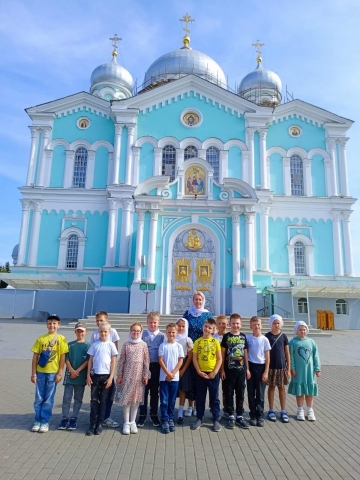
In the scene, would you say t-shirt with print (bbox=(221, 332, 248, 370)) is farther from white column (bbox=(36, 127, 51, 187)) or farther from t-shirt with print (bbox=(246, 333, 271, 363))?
white column (bbox=(36, 127, 51, 187))

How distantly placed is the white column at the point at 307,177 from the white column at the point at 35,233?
660 inches

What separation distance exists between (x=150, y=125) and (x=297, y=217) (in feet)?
35.9

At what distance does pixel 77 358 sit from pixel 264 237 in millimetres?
18246

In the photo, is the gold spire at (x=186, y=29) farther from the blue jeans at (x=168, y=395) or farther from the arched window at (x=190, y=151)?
the blue jeans at (x=168, y=395)

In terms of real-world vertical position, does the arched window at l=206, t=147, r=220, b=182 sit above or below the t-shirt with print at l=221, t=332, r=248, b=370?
above

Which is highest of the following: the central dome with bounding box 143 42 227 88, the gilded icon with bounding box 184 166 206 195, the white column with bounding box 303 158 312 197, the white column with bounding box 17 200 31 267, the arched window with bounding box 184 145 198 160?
the central dome with bounding box 143 42 227 88

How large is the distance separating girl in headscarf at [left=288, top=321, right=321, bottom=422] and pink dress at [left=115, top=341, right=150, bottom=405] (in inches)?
96.2

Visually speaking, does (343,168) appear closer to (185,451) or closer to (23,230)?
(23,230)

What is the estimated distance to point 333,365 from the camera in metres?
10.9

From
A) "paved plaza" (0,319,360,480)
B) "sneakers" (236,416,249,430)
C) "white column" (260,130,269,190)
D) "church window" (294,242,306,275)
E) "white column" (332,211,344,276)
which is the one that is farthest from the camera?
"white column" (260,130,269,190)

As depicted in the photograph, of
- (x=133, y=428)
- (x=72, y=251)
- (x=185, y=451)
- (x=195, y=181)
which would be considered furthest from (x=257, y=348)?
(x=72, y=251)

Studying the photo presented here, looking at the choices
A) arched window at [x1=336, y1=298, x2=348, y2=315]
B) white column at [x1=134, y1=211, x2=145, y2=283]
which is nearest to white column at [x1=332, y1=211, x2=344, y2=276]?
arched window at [x1=336, y1=298, x2=348, y2=315]

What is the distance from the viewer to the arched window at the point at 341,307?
2281 centimetres

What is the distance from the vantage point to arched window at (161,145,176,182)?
23.8 meters
